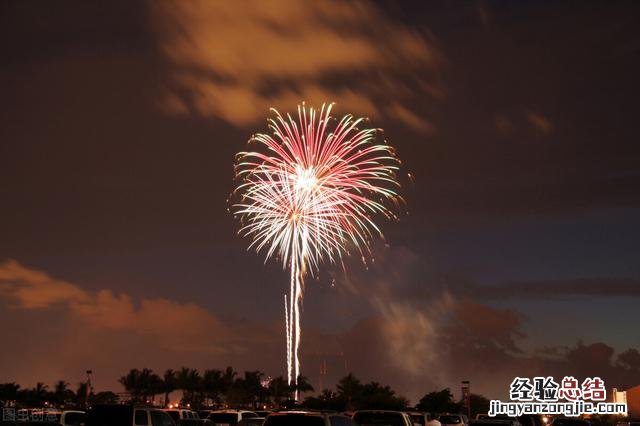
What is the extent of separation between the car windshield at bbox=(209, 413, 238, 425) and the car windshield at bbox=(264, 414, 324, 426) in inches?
848

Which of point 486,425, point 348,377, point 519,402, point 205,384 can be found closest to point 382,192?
point 486,425

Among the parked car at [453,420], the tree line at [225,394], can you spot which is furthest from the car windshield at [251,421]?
the tree line at [225,394]

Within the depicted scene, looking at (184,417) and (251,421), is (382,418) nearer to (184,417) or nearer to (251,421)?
(251,421)

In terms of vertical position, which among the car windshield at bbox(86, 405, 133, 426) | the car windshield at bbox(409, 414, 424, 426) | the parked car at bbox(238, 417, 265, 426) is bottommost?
the parked car at bbox(238, 417, 265, 426)

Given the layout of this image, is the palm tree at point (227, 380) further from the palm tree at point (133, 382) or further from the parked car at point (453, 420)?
the parked car at point (453, 420)

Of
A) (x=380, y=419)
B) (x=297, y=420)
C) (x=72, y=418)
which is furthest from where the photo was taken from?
(x=72, y=418)

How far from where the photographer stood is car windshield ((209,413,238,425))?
42.1m

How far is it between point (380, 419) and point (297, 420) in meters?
8.62

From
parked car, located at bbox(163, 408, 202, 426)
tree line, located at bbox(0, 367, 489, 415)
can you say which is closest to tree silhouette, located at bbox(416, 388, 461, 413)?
tree line, located at bbox(0, 367, 489, 415)

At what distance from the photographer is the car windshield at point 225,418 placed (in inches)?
1657

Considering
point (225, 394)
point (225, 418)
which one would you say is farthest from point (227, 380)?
point (225, 418)

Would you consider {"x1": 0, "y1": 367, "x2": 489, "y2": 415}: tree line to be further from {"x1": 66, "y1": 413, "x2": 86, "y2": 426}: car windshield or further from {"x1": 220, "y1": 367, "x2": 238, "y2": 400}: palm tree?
{"x1": 66, "y1": 413, "x2": 86, "y2": 426}: car windshield

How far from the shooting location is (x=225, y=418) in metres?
42.5

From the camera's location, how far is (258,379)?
12556 centimetres
